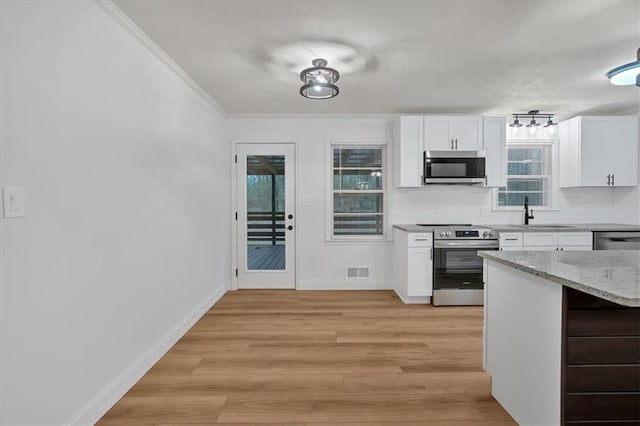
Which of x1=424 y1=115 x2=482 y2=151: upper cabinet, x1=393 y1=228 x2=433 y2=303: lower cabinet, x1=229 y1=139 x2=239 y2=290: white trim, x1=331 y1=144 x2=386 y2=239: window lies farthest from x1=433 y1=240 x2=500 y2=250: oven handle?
x1=229 y1=139 x2=239 y2=290: white trim

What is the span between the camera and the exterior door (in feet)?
15.2

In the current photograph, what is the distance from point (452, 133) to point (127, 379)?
426 centimetres

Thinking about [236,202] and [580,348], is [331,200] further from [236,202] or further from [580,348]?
[580,348]

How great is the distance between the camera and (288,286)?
465 centimetres

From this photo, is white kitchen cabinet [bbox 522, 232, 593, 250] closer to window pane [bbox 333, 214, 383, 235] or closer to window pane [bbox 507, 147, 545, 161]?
window pane [bbox 507, 147, 545, 161]

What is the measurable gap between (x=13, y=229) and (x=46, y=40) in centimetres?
91

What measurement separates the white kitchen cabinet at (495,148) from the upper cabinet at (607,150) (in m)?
1.00

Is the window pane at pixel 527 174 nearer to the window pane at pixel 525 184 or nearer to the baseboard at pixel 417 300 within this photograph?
the window pane at pixel 525 184

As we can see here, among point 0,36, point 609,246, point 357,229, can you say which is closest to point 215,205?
point 357,229

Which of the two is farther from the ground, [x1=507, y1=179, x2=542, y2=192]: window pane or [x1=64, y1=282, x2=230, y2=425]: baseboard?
[x1=507, y1=179, x2=542, y2=192]: window pane

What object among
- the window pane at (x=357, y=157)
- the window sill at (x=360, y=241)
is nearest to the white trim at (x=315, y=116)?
the window pane at (x=357, y=157)

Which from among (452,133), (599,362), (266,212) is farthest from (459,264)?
(266,212)

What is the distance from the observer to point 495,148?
4.25 meters

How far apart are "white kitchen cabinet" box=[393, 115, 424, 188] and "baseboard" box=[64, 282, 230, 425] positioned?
3.05m
